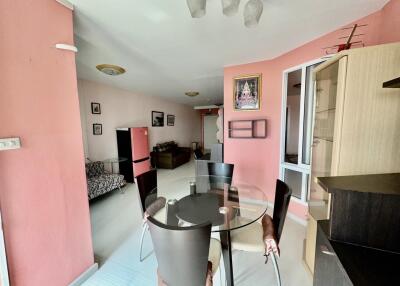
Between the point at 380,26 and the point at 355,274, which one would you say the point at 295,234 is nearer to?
the point at 355,274

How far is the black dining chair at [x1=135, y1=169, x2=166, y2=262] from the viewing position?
1.91 meters

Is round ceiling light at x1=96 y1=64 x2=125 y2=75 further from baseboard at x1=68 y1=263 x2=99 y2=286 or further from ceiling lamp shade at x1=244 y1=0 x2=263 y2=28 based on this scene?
baseboard at x1=68 y1=263 x2=99 y2=286

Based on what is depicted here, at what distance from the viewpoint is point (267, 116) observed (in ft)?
9.64

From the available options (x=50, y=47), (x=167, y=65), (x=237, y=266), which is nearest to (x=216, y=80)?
(x=167, y=65)

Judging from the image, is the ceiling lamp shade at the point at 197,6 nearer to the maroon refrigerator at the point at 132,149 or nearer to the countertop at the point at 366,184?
the countertop at the point at 366,184

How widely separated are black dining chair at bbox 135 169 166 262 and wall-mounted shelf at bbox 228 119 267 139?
162 centimetres

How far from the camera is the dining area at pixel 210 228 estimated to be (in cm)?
94

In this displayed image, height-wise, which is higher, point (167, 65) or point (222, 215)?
point (167, 65)

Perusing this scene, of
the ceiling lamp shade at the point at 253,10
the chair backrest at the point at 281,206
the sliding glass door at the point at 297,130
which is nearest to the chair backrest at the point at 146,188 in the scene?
the chair backrest at the point at 281,206

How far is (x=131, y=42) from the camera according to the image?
7.22ft

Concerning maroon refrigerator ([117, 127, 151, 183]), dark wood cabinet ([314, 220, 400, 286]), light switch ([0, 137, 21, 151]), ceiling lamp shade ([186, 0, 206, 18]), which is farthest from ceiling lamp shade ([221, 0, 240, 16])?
maroon refrigerator ([117, 127, 151, 183])

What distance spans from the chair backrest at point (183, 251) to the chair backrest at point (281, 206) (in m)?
0.74

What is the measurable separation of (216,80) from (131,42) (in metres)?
2.32

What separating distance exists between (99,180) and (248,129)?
2982 mm
